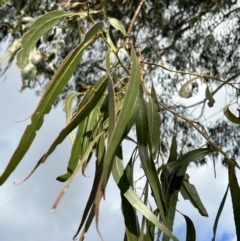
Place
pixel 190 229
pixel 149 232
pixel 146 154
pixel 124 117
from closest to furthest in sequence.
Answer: pixel 124 117
pixel 146 154
pixel 149 232
pixel 190 229

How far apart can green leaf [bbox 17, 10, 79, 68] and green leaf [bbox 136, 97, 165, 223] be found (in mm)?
190

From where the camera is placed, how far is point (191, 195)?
3.90 feet

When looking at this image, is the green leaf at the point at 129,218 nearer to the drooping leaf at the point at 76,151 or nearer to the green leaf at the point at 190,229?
the drooping leaf at the point at 76,151

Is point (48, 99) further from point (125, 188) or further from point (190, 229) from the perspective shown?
point (190, 229)

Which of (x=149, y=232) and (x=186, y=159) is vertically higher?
(x=186, y=159)

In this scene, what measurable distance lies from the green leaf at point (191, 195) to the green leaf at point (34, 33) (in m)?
0.41

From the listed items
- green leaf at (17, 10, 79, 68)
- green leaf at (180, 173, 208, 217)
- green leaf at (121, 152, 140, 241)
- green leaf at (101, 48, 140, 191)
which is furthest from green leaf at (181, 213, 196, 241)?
green leaf at (17, 10, 79, 68)

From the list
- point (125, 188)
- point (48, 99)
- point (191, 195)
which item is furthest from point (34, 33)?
point (191, 195)

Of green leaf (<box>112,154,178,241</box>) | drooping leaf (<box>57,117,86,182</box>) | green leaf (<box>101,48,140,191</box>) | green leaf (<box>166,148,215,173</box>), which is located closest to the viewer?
green leaf (<box>101,48,140,191</box>)

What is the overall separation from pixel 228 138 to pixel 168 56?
0.63 m

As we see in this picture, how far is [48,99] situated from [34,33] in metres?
0.18

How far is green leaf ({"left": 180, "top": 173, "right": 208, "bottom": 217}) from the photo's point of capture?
1166 mm

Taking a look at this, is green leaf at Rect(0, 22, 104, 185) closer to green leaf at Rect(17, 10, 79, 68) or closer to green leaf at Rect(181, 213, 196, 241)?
green leaf at Rect(17, 10, 79, 68)

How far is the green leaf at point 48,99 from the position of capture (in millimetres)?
776
